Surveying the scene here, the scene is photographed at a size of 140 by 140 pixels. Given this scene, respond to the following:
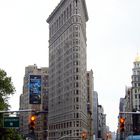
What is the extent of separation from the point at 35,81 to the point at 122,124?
14.1m

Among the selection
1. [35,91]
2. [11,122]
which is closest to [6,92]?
[35,91]

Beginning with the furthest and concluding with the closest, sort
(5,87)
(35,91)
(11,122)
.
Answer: (5,87), (35,91), (11,122)

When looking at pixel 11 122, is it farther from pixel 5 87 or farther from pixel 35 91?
pixel 5 87

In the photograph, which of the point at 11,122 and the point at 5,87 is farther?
the point at 5,87

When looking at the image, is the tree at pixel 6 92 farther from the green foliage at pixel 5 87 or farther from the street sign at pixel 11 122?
the street sign at pixel 11 122

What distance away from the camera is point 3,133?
68562 mm

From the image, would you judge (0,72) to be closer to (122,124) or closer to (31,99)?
(31,99)

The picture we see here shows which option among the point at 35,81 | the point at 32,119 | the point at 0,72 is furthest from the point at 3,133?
the point at 32,119

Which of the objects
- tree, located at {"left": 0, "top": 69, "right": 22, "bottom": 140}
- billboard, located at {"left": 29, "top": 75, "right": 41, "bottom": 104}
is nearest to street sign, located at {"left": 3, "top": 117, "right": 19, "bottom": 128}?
billboard, located at {"left": 29, "top": 75, "right": 41, "bottom": 104}

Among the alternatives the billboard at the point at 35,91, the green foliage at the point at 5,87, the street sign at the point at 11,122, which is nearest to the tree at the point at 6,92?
the green foliage at the point at 5,87

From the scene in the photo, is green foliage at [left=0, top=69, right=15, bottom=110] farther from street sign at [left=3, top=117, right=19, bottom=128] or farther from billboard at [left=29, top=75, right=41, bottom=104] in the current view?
street sign at [left=3, top=117, right=19, bottom=128]

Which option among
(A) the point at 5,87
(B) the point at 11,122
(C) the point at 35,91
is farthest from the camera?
(A) the point at 5,87

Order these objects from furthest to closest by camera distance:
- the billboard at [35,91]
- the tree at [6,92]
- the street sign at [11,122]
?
the tree at [6,92], the billboard at [35,91], the street sign at [11,122]

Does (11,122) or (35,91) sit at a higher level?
(35,91)
